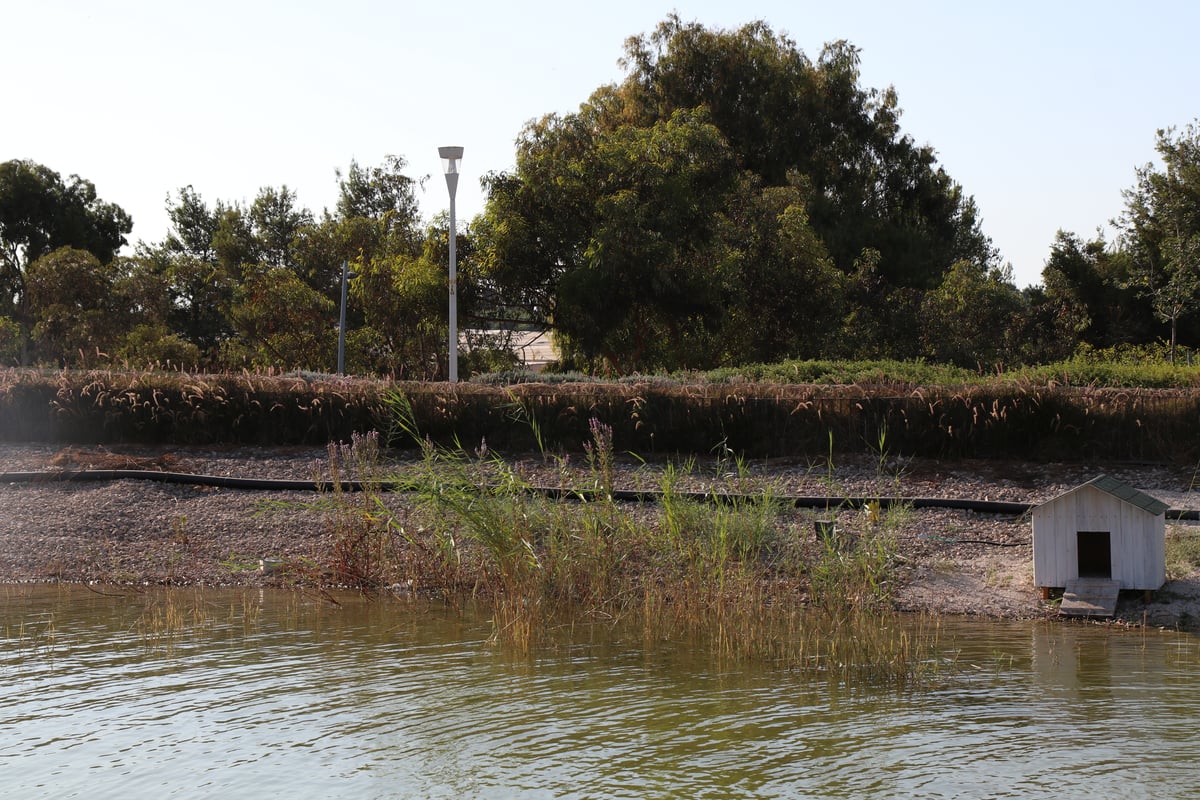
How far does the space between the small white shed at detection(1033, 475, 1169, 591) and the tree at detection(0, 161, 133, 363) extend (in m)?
41.7

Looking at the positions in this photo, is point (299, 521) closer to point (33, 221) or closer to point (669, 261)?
point (669, 261)

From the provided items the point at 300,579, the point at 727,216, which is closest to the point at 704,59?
the point at 727,216

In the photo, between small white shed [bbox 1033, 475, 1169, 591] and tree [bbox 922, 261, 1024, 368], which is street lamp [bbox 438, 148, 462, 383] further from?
tree [bbox 922, 261, 1024, 368]

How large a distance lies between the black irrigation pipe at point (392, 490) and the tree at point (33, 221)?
33948mm

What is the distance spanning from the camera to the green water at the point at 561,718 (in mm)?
5332

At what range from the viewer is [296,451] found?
14266 mm

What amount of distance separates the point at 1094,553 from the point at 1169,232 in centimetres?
2460

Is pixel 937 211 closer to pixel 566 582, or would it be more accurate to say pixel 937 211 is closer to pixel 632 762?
pixel 566 582

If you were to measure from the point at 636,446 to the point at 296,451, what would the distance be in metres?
4.06

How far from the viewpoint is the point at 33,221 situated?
45312 millimetres

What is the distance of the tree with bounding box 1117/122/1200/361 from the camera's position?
2900cm

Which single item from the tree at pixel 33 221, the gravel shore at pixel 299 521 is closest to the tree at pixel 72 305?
the tree at pixel 33 221

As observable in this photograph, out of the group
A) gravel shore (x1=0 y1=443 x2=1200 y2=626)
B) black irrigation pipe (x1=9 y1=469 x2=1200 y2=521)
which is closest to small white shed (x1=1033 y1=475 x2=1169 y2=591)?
gravel shore (x1=0 y1=443 x2=1200 y2=626)

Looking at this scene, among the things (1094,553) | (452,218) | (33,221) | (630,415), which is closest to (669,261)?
(452,218)
